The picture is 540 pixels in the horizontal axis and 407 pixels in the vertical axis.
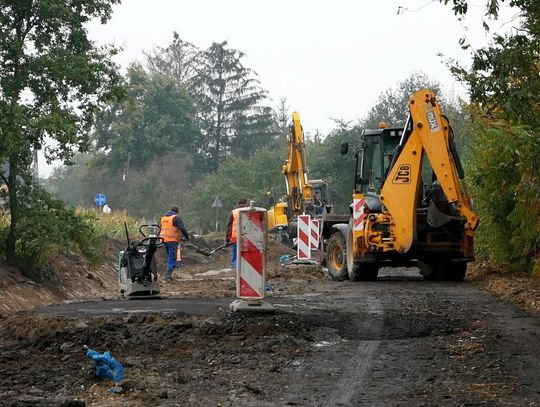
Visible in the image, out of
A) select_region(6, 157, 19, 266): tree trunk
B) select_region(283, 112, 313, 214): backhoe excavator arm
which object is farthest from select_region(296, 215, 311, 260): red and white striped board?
select_region(6, 157, 19, 266): tree trunk

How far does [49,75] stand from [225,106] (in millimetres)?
66579

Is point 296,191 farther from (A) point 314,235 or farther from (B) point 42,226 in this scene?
(B) point 42,226

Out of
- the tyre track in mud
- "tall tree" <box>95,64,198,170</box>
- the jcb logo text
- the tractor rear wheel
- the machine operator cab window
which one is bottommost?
the tyre track in mud

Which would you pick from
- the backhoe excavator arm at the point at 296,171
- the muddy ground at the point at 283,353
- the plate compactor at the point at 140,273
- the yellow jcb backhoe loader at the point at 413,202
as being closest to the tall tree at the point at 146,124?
the backhoe excavator arm at the point at 296,171

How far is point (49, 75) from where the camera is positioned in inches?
710

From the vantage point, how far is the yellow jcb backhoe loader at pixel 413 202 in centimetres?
1694

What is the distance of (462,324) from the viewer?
36.1ft

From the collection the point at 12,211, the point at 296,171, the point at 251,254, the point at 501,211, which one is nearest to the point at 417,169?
the point at 501,211

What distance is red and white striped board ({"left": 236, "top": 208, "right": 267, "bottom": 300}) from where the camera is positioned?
37.3 ft

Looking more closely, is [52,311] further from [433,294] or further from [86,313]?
[433,294]

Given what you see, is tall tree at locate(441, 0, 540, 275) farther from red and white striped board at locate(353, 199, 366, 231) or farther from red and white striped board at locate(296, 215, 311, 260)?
red and white striped board at locate(296, 215, 311, 260)

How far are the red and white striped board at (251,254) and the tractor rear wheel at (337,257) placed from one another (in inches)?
333

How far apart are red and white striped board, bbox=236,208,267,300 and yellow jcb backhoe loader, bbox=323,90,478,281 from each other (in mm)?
6088

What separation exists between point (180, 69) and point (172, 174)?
15.1 metres
